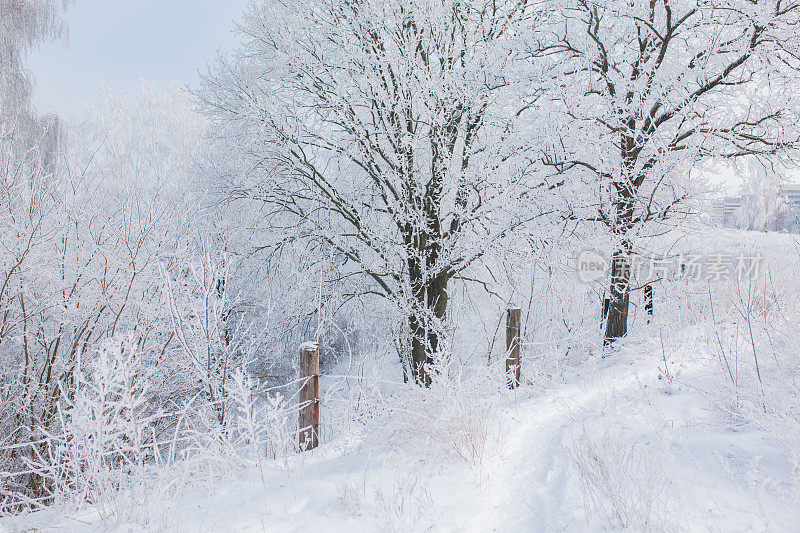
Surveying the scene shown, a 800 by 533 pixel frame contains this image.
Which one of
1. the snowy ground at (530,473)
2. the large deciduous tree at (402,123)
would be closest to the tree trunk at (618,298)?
the large deciduous tree at (402,123)

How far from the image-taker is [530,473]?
2.62 m

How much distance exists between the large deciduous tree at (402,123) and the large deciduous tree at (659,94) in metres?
0.87

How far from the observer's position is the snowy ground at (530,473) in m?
2.00

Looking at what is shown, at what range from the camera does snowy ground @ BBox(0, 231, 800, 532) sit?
6.57 ft

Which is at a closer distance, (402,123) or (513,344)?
(513,344)

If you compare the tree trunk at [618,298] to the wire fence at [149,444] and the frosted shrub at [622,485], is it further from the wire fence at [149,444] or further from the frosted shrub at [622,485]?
the frosted shrub at [622,485]

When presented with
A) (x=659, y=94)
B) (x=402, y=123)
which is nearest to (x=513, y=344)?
(x=659, y=94)

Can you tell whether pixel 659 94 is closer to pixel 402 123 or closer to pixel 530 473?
pixel 402 123

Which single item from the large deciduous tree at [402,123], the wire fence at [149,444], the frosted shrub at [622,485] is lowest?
the wire fence at [149,444]

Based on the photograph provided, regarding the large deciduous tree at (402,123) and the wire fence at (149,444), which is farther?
the large deciduous tree at (402,123)

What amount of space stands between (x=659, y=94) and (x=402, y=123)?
359 centimetres

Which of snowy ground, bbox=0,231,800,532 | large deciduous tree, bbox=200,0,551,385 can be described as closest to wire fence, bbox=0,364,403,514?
snowy ground, bbox=0,231,800,532

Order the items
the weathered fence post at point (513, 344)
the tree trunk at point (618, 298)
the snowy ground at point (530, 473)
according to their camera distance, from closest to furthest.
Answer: the snowy ground at point (530, 473) → the weathered fence post at point (513, 344) → the tree trunk at point (618, 298)

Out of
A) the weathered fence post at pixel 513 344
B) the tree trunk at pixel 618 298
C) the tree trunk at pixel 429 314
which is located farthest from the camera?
the tree trunk at pixel 429 314
